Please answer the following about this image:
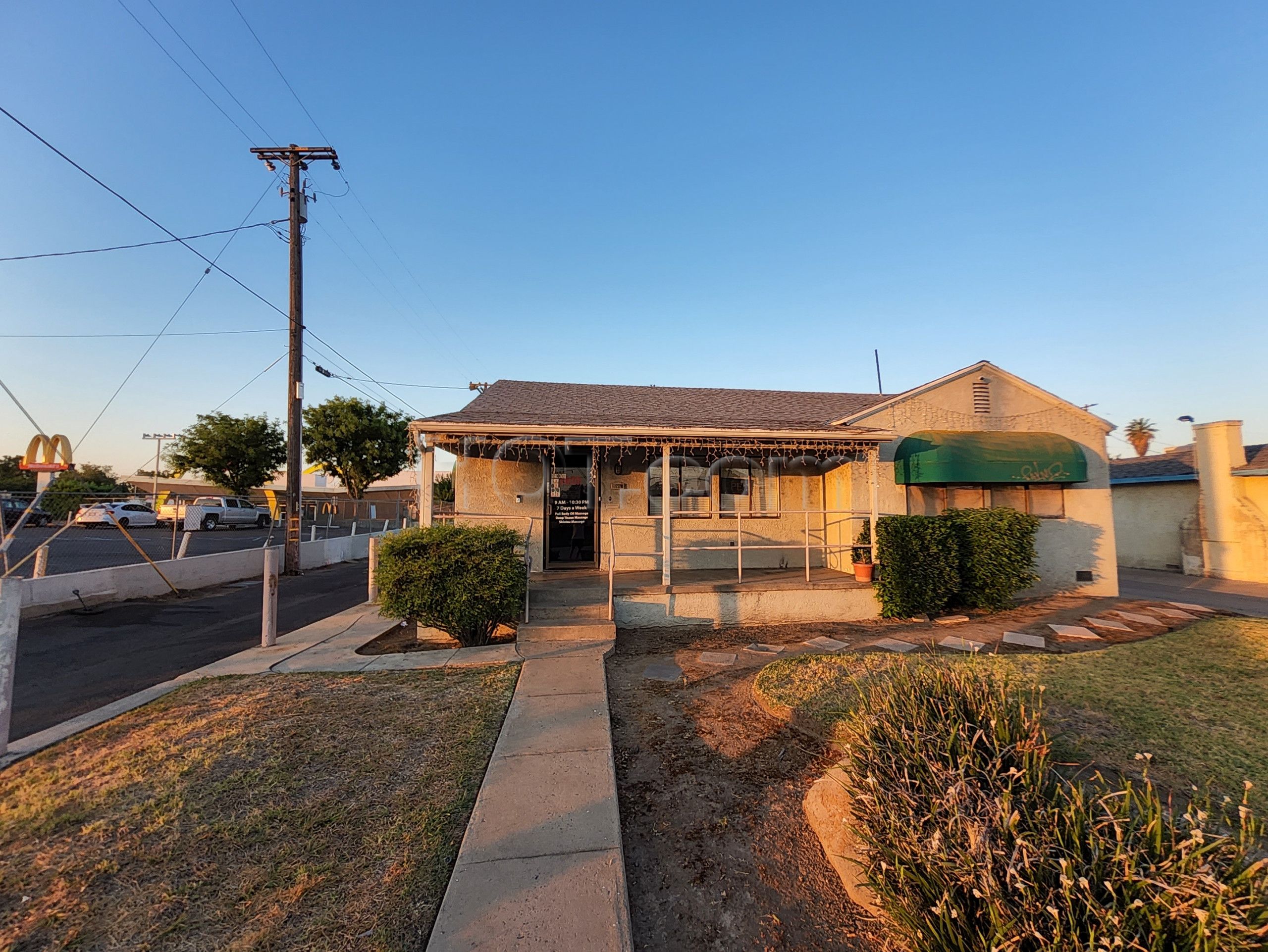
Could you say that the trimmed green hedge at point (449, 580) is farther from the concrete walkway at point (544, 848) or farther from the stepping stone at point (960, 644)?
the stepping stone at point (960, 644)

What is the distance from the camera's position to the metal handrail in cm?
760

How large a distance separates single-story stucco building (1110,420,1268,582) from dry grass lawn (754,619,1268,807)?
859 centimetres

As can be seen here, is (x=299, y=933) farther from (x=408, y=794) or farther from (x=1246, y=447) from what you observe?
(x=1246, y=447)

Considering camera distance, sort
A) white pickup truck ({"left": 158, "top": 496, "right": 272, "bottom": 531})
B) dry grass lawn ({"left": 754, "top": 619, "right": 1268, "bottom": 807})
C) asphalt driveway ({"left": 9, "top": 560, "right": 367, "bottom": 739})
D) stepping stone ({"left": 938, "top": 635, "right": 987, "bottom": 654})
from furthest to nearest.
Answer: white pickup truck ({"left": 158, "top": 496, "right": 272, "bottom": 531})
stepping stone ({"left": 938, "top": 635, "right": 987, "bottom": 654})
asphalt driveway ({"left": 9, "top": 560, "right": 367, "bottom": 739})
dry grass lawn ({"left": 754, "top": 619, "right": 1268, "bottom": 807})

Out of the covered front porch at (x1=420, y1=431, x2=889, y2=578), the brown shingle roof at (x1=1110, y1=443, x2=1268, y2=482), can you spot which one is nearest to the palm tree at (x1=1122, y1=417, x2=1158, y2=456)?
the brown shingle roof at (x1=1110, y1=443, x2=1268, y2=482)

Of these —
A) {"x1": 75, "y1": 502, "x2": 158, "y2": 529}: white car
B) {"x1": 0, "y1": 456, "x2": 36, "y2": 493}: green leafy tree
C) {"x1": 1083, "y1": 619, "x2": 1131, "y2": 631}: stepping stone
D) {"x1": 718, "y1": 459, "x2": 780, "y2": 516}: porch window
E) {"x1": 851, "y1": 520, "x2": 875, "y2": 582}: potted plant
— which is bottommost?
{"x1": 1083, "y1": 619, "x2": 1131, "y2": 631}: stepping stone

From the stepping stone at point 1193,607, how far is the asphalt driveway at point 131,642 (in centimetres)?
1498

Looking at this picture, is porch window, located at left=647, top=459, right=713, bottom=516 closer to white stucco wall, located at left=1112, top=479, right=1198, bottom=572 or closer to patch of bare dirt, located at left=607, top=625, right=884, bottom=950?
patch of bare dirt, located at left=607, top=625, right=884, bottom=950

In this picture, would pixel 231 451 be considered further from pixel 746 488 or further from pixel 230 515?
pixel 746 488

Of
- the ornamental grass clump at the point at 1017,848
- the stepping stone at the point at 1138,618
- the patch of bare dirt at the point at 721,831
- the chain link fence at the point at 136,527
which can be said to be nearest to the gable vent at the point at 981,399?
the stepping stone at the point at 1138,618

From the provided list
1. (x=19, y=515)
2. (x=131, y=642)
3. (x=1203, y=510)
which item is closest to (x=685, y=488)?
(x=131, y=642)

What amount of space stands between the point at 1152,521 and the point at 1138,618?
34.0 feet

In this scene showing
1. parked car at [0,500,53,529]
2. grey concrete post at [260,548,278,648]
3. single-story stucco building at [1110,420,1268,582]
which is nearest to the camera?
grey concrete post at [260,548,278,648]

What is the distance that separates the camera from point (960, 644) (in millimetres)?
6473
